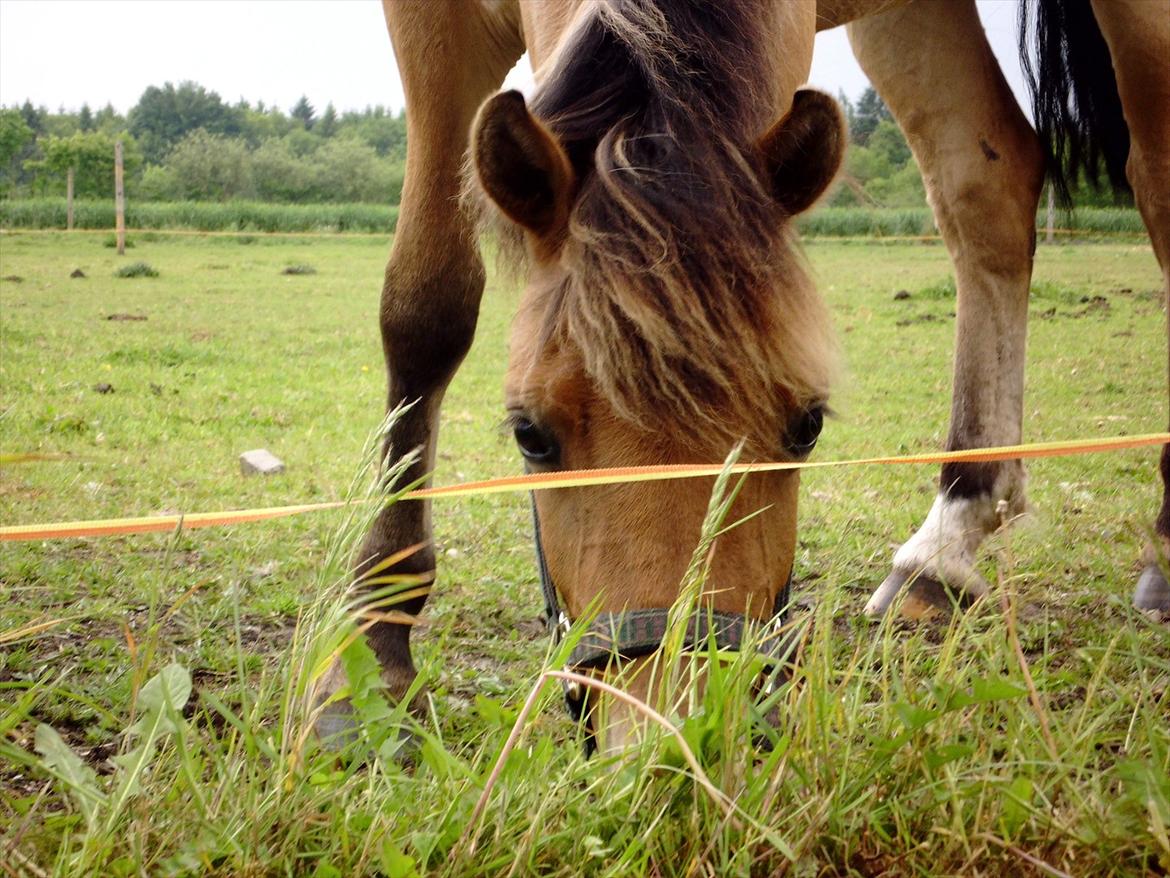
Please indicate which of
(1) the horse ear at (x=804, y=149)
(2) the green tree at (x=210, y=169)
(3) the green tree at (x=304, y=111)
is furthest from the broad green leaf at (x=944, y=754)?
(3) the green tree at (x=304, y=111)

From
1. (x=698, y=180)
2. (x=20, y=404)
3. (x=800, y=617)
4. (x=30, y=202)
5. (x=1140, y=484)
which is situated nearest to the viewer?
(x=800, y=617)

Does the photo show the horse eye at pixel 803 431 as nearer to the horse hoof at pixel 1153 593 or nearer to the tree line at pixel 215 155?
the tree line at pixel 215 155

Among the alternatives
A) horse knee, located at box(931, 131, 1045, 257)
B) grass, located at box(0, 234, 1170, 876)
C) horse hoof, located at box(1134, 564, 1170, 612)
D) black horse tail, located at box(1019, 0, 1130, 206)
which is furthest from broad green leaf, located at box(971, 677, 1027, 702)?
black horse tail, located at box(1019, 0, 1130, 206)

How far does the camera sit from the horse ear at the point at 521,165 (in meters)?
1.87

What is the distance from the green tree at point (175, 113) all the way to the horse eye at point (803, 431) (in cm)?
6033

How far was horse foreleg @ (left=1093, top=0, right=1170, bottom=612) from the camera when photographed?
3.53 m

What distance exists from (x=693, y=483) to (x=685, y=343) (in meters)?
0.24

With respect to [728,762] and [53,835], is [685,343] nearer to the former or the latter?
[728,762]

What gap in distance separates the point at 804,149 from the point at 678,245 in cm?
38

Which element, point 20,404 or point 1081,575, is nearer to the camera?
point 1081,575

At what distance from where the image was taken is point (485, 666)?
122 inches

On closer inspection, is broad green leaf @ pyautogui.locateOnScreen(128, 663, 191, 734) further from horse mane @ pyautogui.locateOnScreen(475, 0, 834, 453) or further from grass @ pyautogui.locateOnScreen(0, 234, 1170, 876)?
horse mane @ pyautogui.locateOnScreen(475, 0, 834, 453)

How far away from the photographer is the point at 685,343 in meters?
1.72

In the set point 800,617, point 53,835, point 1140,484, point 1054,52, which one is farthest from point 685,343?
point 1140,484
